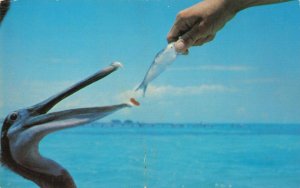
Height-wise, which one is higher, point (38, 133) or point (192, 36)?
point (192, 36)

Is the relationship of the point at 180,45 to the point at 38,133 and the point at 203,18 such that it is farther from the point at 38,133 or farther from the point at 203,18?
the point at 38,133

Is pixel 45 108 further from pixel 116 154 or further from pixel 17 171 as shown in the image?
pixel 116 154

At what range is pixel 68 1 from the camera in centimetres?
574

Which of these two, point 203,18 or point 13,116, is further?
point 13,116

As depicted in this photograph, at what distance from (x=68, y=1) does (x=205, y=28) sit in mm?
4381

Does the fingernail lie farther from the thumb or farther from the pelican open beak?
the pelican open beak

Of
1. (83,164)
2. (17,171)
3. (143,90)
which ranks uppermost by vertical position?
(83,164)

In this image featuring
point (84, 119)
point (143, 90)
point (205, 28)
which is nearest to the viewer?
point (205, 28)

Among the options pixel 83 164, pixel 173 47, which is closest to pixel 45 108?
pixel 173 47

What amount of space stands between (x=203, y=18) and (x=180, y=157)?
19.9 ft

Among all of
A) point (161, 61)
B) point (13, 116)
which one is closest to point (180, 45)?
point (161, 61)

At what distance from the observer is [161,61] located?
5.72ft

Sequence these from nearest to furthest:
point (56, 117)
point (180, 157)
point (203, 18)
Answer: point (203, 18) → point (56, 117) → point (180, 157)

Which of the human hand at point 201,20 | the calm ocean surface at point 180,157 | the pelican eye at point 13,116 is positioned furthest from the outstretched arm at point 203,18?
the calm ocean surface at point 180,157
